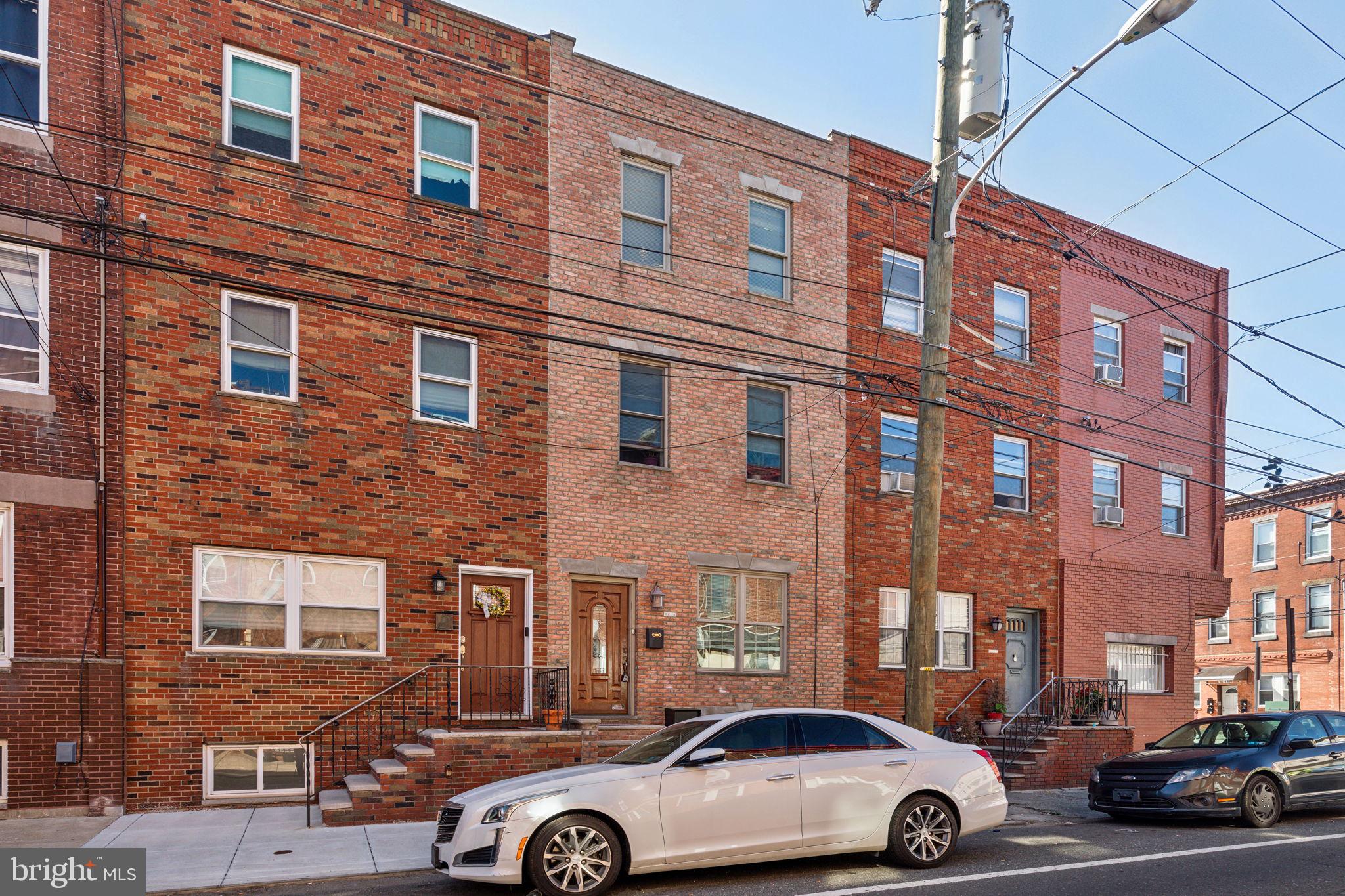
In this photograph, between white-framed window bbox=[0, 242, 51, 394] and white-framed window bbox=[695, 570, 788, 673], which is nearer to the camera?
white-framed window bbox=[0, 242, 51, 394]

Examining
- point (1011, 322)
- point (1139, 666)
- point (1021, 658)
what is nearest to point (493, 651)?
point (1021, 658)

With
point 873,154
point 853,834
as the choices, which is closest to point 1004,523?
point 873,154

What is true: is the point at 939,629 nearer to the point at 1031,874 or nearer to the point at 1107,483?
the point at 1107,483

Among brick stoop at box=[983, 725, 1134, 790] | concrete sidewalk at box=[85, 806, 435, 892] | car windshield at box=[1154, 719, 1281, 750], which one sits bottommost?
brick stoop at box=[983, 725, 1134, 790]

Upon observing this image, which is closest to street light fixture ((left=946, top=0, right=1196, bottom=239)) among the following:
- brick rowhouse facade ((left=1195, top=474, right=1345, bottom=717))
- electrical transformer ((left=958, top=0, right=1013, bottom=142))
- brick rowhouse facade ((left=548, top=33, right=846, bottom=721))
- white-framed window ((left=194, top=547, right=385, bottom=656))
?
electrical transformer ((left=958, top=0, right=1013, bottom=142))

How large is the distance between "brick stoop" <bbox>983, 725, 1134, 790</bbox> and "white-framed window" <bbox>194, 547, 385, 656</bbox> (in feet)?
31.9

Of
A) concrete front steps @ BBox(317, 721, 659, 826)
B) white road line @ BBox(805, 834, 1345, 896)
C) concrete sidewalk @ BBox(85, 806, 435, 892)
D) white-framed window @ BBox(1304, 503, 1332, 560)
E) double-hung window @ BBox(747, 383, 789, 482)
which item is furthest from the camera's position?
white-framed window @ BBox(1304, 503, 1332, 560)

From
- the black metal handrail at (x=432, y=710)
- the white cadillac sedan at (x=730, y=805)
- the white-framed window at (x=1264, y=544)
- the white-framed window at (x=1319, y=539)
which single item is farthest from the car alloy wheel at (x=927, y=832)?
the white-framed window at (x=1264, y=544)

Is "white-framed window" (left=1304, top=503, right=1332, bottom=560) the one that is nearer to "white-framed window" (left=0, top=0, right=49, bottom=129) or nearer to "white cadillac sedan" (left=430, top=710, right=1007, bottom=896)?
"white cadillac sedan" (left=430, top=710, right=1007, bottom=896)

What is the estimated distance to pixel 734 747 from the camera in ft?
30.6

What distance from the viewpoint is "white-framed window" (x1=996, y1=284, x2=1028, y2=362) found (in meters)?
20.4

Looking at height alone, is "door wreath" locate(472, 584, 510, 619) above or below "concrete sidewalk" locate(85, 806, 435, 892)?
above

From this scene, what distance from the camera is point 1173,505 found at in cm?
2259

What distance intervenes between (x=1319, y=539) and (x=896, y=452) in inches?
940
